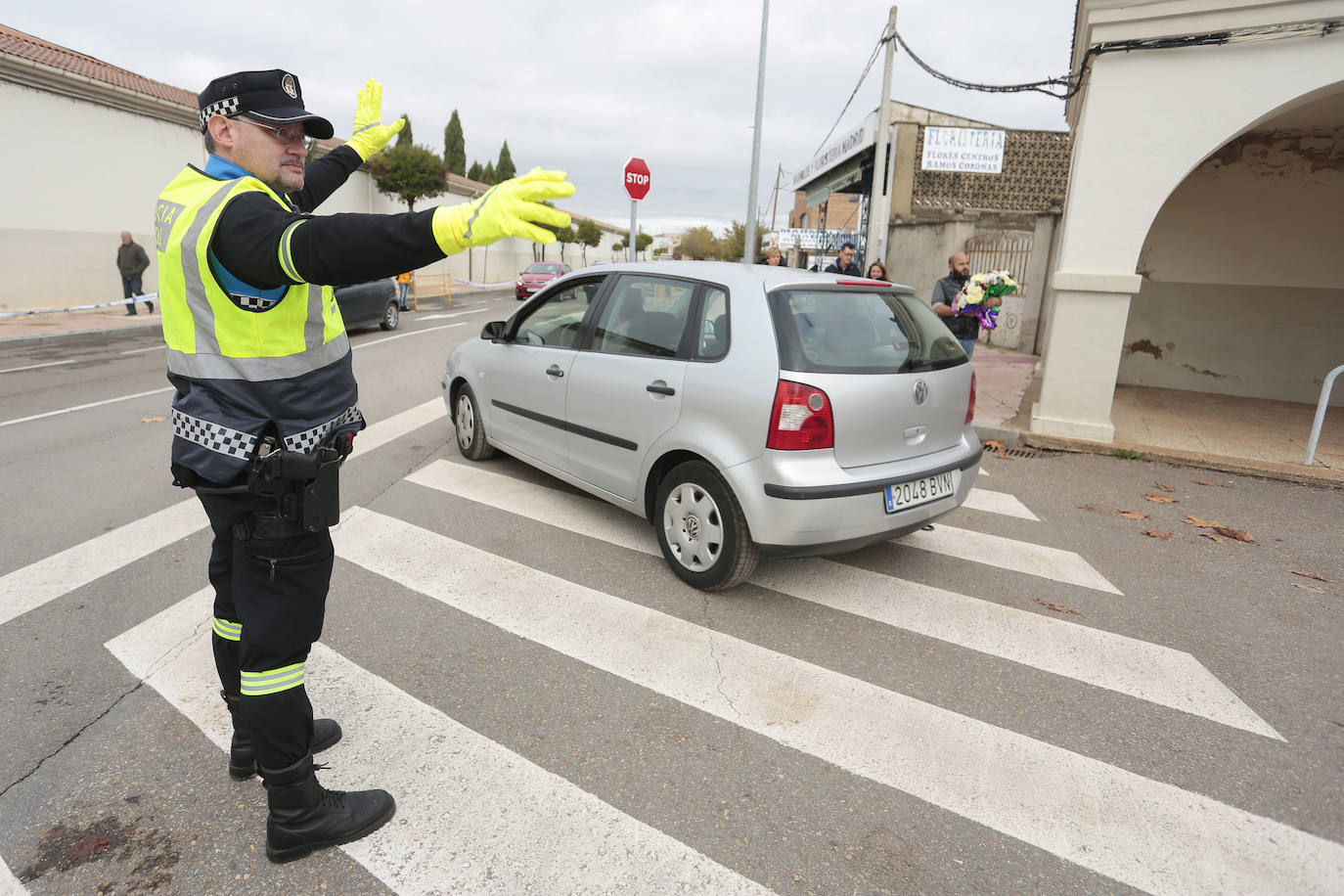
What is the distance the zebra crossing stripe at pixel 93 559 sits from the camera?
12.0 ft

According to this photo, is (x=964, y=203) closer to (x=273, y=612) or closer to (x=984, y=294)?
(x=984, y=294)

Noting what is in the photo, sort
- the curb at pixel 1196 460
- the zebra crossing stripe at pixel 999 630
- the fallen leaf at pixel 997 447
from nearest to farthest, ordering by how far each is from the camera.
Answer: the zebra crossing stripe at pixel 999 630 → the curb at pixel 1196 460 → the fallen leaf at pixel 997 447

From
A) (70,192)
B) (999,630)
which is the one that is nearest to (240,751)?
(999,630)

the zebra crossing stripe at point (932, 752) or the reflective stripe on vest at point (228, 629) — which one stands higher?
the reflective stripe on vest at point (228, 629)

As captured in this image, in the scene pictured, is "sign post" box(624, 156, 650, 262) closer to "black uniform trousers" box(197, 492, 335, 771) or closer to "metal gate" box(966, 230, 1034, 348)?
"metal gate" box(966, 230, 1034, 348)

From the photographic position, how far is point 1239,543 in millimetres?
4926

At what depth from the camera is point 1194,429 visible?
765 cm

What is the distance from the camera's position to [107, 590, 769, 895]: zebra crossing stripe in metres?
2.11

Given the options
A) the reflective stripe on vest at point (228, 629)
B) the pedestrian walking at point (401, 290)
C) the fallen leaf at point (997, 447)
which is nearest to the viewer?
the reflective stripe on vest at point (228, 629)

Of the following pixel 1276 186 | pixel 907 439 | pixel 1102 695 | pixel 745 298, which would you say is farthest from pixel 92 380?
pixel 1276 186

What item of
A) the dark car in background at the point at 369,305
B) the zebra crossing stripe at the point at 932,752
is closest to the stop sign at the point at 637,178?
the dark car in background at the point at 369,305

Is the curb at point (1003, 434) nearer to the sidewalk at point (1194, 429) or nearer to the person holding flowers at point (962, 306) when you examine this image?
the sidewalk at point (1194, 429)

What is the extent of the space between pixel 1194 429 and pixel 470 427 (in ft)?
23.5

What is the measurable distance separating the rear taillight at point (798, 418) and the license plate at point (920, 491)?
497 mm
